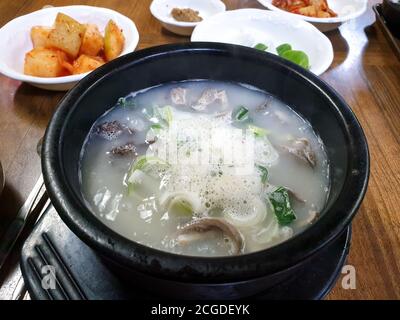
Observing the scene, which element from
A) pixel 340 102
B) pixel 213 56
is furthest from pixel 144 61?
pixel 340 102

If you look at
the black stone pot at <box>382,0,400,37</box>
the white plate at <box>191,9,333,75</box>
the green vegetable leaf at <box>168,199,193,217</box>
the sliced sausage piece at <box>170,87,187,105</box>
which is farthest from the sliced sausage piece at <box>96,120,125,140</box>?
the black stone pot at <box>382,0,400,37</box>

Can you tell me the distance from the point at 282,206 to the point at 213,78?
0.64 metres

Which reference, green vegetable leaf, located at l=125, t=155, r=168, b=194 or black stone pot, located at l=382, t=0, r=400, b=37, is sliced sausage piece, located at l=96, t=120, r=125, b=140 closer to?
green vegetable leaf, located at l=125, t=155, r=168, b=194

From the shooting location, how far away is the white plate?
2.21 meters

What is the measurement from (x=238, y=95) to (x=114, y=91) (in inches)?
19.8

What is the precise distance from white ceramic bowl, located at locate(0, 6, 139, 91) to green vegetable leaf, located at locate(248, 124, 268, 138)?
0.89 meters

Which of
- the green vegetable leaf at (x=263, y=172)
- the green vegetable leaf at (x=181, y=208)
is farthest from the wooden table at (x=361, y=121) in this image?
the green vegetable leaf at (x=181, y=208)

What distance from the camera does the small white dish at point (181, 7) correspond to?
7.47ft

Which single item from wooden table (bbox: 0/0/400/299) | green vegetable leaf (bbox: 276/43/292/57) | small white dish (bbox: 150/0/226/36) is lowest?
wooden table (bbox: 0/0/400/299)

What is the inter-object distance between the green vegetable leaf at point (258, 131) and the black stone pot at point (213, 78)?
0.15 meters

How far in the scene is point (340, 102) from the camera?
113 centimetres

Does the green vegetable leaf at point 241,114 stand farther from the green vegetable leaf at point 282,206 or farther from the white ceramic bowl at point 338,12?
the white ceramic bowl at point 338,12

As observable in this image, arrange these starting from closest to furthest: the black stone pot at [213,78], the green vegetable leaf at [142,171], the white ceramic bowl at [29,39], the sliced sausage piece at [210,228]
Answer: the black stone pot at [213,78]
the sliced sausage piece at [210,228]
the green vegetable leaf at [142,171]
the white ceramic bowl at [29,39]

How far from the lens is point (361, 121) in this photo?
1.84m
